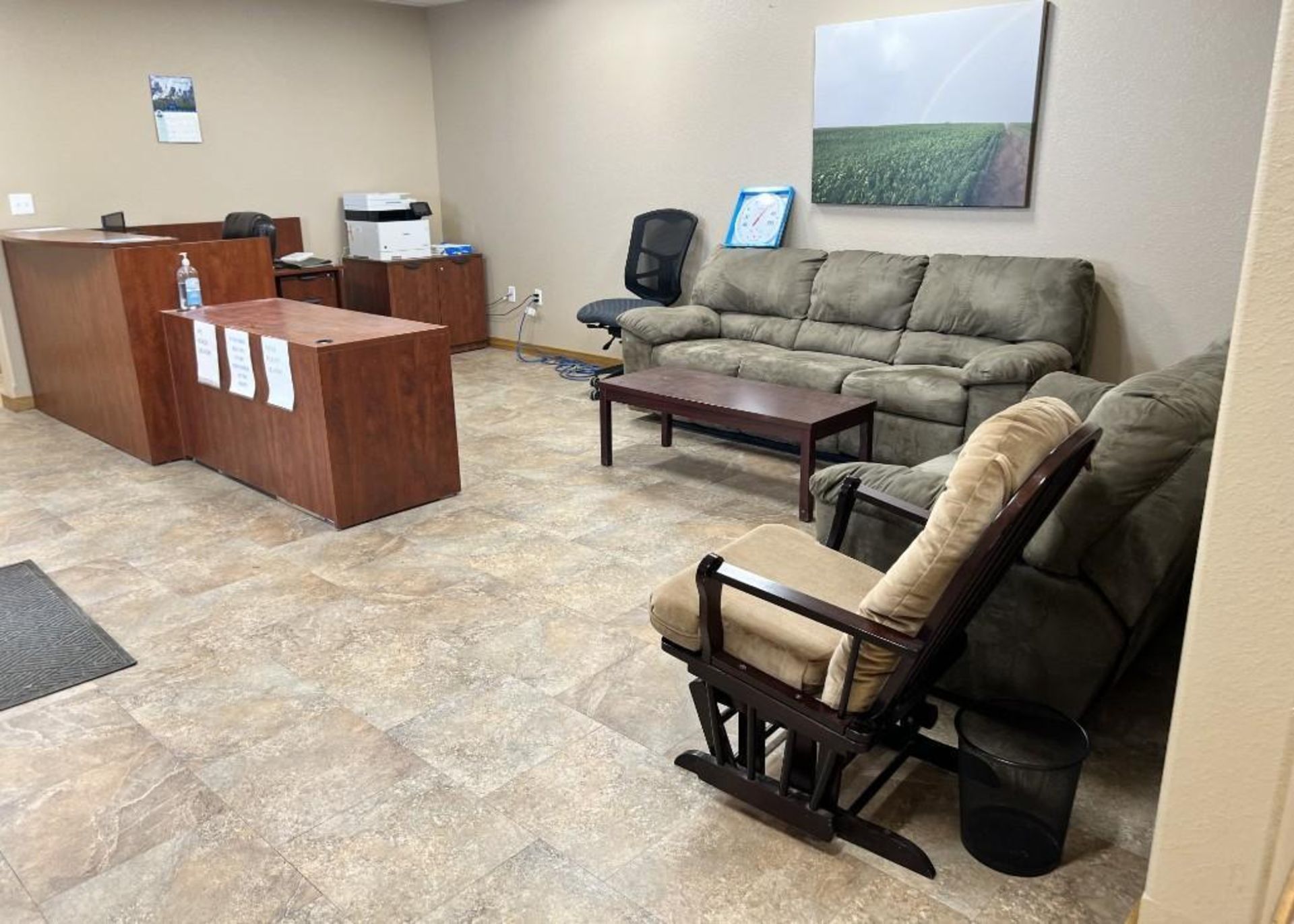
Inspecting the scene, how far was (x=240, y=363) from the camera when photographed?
393 centimetres

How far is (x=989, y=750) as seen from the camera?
1.87m

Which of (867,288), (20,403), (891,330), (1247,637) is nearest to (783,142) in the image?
(867,288)

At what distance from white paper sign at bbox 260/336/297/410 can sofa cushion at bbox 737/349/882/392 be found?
220 centimetres

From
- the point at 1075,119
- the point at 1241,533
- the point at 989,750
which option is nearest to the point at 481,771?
the point at 989,750

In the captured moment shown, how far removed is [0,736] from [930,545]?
2414 mm

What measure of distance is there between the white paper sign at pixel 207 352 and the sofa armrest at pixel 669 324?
2144mm

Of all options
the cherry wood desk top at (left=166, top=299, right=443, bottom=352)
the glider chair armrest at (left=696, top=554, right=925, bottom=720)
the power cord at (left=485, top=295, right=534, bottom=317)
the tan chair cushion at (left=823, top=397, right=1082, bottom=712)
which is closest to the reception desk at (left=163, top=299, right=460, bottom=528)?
the cherry wood desk top at (left=166, top=299, right=443, bottom=352)

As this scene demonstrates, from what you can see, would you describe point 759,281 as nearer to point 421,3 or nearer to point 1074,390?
point 1074,390

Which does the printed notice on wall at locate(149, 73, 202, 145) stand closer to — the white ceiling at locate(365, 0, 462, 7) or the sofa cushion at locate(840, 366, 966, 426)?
the white ceiling at locate(365, 0, 462, 7)

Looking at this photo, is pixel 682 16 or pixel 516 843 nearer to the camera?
pixel 516 843

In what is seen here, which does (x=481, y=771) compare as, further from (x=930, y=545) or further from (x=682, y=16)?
(x=682, y=16)

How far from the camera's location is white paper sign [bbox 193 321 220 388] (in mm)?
4062

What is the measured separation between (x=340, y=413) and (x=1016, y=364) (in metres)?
2.80

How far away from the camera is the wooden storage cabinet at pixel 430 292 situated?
22.3 feet
